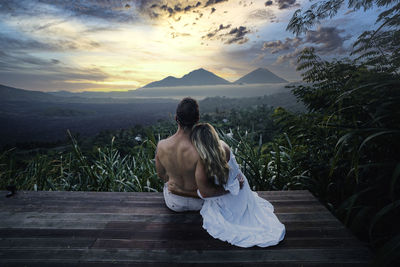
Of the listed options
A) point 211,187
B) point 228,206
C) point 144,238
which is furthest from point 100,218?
point 228,206

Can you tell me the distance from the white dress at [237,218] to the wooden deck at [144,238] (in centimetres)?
7

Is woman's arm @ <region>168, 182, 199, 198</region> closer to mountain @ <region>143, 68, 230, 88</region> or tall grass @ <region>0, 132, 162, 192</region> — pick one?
tall grass @ <region>0, 132, 162, 192</region>

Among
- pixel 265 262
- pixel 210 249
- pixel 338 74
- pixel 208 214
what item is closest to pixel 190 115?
pixel 208 214

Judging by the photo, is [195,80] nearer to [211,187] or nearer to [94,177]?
[94,177]

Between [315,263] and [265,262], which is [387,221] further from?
[265,262]

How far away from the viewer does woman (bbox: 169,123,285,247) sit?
4.82ft

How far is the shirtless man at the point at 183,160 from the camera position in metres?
1.63

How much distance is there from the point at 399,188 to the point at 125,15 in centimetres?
971

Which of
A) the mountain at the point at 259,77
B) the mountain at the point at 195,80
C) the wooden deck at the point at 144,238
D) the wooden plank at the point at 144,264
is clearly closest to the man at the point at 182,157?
the wooden deck at the point at 144,238

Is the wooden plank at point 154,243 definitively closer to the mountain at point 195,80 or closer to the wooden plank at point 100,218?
the wooden plank at point 100,218

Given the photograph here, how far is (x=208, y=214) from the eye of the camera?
167 centimetres

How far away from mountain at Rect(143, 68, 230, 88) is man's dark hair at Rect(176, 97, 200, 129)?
129063mm

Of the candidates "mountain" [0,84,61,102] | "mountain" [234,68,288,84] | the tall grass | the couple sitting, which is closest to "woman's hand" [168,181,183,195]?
the couple sitting

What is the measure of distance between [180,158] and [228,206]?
59 cm
